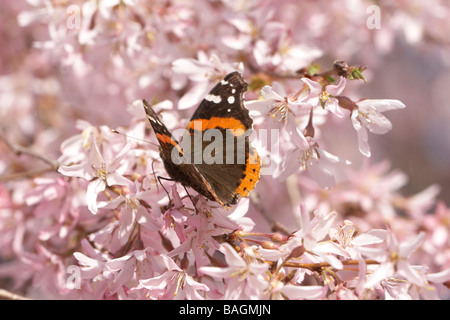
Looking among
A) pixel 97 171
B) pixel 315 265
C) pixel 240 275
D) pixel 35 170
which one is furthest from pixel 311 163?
pixel 35 170

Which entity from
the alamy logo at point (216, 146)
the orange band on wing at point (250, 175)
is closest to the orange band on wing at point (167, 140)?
the alamy logo at point (216, 146)

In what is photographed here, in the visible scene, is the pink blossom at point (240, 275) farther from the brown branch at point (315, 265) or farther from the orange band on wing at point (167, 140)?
the orange band on wing at point (167, 140)

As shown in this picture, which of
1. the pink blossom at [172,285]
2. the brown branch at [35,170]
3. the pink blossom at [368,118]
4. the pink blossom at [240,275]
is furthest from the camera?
the brown branch at [35,170]

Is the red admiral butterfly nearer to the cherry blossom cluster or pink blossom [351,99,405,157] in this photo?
the cherry blossom cluster

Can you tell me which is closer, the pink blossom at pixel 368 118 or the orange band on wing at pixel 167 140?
the orange band on wing at pixel 167 140

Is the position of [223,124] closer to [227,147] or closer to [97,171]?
[227,147]

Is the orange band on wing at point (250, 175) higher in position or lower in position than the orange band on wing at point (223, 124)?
lower

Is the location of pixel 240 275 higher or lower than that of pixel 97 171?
lower
